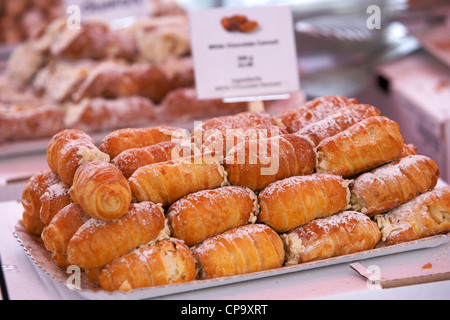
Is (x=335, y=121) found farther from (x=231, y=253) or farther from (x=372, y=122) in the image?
(x=231, y=253)

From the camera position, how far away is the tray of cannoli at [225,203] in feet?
4.33

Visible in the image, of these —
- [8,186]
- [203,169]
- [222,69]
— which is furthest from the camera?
[8,186]

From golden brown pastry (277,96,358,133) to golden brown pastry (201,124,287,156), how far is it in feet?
0.30

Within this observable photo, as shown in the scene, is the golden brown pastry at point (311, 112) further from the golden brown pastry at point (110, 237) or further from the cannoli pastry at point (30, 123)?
the cannoli pastry at point (30, 123)

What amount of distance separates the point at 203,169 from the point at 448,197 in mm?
668

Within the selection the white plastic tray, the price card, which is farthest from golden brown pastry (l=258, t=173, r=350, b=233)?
the price card

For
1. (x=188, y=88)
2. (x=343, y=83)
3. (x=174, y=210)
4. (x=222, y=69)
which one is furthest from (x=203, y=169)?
(x=343, y=83)

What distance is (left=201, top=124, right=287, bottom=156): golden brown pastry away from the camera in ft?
5.15

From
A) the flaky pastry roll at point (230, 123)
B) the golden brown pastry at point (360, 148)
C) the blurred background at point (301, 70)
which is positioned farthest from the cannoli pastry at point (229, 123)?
the blurred background at point (301, 70)

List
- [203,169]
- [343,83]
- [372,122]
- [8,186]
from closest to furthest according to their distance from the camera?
[203,169] → [372,122] → [8,186] → [343,83]

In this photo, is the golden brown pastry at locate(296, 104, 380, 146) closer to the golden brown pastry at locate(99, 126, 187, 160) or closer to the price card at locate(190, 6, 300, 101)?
the golden brown pastry at locate(99, 126, 187, 160)

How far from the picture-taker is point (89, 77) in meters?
2.98

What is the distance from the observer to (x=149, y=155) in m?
1.54

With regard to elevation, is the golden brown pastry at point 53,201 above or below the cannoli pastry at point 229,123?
below
